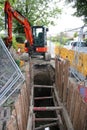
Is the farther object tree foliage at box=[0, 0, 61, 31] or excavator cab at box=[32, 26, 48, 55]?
tree foliage at box=[0, 0, 61, 31]

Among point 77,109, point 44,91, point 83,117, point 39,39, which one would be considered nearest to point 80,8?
point 39,39

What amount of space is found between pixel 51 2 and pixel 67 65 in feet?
78.1

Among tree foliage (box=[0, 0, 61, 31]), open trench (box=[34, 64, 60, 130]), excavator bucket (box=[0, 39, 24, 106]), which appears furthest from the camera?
tree foliage (box=[0, 0, 61, 31])

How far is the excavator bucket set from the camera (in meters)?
5.40

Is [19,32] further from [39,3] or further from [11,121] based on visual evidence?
[11,121]

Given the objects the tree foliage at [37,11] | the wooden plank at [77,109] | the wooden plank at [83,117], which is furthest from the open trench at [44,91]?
the tree foliage at [37,11]

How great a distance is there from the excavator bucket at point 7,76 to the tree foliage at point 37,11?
897 inches

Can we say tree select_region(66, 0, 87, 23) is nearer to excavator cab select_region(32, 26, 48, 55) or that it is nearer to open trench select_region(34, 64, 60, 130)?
excavator cab select_region(32, 26, 48, 55)

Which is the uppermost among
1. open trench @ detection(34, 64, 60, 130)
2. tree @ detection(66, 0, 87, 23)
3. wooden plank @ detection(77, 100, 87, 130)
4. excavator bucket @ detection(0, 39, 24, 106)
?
tree @ detection(66, 0, 87, 23)

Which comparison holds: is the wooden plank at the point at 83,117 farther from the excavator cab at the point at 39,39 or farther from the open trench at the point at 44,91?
the excavator cab at the point at 39,39

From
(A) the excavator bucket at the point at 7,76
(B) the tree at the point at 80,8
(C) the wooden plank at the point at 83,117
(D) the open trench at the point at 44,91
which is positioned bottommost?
(D) the open trench at the point at 44,91

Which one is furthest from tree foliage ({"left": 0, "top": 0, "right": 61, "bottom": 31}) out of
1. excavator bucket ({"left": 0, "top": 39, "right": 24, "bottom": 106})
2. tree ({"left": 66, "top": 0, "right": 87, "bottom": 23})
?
excavator bucket ({"left": 0, "top": 39, "right": 24, "bottom": 106})

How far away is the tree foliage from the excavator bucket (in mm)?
Result: 22793

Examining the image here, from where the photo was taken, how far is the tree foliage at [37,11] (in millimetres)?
29078
